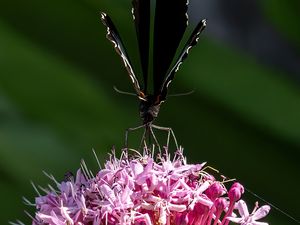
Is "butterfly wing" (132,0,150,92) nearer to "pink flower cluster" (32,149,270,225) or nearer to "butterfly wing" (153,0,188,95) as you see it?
"butterfly wing" (153,0,188,95)

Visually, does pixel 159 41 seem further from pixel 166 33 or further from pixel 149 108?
pixel 149 108

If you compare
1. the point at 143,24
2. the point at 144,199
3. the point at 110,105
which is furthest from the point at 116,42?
the point at 110,105

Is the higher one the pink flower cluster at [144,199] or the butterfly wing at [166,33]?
the butterfly wing at [166,33]

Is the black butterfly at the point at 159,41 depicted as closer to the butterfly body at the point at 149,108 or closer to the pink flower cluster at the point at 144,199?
the butterfly body at the point at 149,108

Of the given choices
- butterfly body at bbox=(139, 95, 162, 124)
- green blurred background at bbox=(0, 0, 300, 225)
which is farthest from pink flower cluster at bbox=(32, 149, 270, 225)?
green blurred background at bbox=(0, 0, 300, 225)

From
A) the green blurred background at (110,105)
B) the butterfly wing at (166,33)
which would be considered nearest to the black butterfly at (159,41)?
the butterfly wing at (166,33)

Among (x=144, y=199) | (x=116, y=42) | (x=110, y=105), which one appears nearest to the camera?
(x=144, y=199)

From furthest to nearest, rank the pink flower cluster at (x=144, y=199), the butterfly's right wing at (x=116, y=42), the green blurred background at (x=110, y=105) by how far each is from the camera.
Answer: the green blurred background at (x=110, y=105), the butterfly's right wing at (x=116, y=42), the pink flower cluster at (x=144, y=199)
